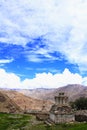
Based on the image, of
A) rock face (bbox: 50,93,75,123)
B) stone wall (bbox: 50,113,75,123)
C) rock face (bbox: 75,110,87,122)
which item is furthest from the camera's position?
rock face (bbox: 75,110,87,122)

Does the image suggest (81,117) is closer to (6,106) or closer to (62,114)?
(62,114)

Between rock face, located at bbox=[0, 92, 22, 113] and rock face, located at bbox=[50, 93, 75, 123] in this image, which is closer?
rock face, located at bbox=[50, 93, 75, 123]

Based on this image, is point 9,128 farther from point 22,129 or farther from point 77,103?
point 77,103

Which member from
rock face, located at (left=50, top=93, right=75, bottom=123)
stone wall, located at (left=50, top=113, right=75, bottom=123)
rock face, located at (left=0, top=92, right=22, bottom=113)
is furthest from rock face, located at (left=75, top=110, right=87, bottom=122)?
rock face, located at (left=0, top=92, right=22, bottom=113)

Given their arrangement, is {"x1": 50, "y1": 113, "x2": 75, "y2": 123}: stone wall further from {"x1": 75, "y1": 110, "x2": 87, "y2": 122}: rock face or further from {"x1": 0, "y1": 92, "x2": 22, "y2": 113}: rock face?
{"x1": 0, "y1": 92, "x2": 22, "y2": 113}: rock face

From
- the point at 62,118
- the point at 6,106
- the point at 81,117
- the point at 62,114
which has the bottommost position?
the point at 62,118

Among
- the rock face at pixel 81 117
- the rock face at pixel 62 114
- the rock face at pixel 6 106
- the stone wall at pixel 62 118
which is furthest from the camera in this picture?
the rock face at pixel 6 106

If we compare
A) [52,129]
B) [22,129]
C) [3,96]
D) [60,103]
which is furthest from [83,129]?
[3,96]

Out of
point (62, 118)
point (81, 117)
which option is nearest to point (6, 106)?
point (81, 117)

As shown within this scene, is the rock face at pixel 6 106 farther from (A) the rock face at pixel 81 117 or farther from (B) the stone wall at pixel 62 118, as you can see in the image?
(B) the stone wall at pixel 62 118

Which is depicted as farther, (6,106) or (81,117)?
(6,106)

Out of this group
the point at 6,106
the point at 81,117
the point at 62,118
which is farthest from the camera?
the point at 6,106

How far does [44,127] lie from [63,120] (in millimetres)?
11046

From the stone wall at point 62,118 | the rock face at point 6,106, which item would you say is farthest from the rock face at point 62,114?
the rock face at point 6,106
